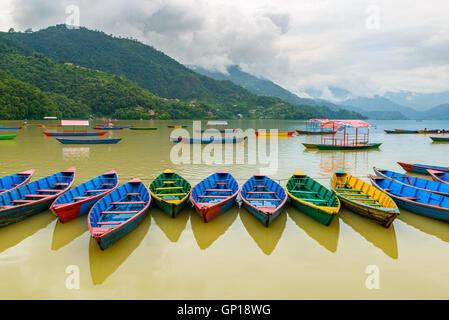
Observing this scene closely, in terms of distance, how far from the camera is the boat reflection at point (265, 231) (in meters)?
9.62

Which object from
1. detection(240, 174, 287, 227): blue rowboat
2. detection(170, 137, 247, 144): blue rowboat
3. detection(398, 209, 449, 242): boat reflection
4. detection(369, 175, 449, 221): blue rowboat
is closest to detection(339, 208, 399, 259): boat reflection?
detection(398, 209, 449, 242): boat reflection

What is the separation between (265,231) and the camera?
34.8 ft

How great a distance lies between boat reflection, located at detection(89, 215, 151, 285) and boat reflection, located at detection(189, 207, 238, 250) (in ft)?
7.05

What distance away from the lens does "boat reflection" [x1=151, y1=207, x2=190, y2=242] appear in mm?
10430

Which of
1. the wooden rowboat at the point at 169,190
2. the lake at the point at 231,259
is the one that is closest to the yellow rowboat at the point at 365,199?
the lake at the point at 231,259

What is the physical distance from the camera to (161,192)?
13.7m

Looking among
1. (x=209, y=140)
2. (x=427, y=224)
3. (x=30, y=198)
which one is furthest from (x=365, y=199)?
(x=209, y=140)

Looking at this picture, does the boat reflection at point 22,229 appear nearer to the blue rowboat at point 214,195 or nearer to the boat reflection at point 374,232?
the blue rowboat at point 214,195

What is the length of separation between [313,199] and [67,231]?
36.7ft

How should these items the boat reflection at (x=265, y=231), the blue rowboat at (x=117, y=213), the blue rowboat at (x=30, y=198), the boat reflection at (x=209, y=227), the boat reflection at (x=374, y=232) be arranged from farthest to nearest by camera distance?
the blue rowboat at (x=30, y=198) → the boat reflection at (x=209, y=227) → the boat reflection at (x=265, y=231) → the boat reflection at (x=374, y=232) → the blue rowboat at (x=117, y=213)

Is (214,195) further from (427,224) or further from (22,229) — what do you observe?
(427,224)

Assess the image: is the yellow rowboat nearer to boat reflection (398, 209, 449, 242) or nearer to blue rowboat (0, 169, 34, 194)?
boat reflection (398, 209, 449, 242)

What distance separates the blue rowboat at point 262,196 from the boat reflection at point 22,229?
879 centimetres

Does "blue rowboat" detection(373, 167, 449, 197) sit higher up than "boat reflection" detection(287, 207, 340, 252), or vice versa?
"blue rowboat" detection(373, 167, 449, 197)
